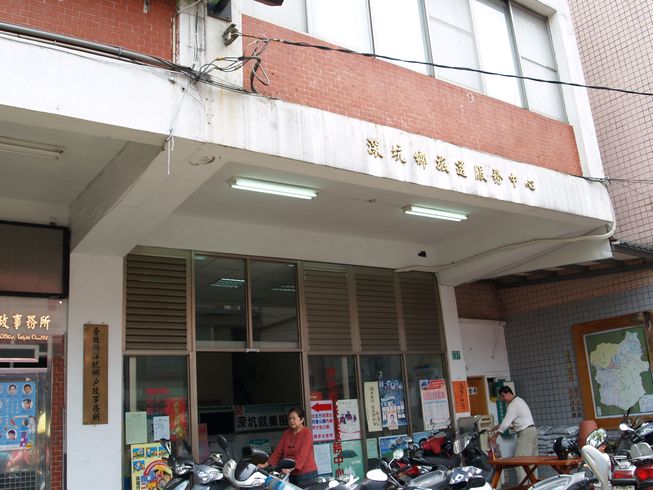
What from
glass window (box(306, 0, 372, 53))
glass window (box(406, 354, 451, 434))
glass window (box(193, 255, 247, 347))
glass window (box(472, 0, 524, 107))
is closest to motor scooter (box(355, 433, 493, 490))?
glass window (box(193, 255, 247, 347))

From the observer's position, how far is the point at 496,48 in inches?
392

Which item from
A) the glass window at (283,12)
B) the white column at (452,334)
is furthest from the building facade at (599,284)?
the glass window at (283,12)

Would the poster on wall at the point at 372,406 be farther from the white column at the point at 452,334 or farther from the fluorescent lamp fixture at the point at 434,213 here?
the fluorescent lamp fixture at the point at 434,213

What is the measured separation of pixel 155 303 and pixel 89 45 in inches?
143

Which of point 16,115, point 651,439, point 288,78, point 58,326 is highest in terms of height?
point 288,78

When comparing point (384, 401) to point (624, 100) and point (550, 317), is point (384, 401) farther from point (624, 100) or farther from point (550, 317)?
point (624, 100)

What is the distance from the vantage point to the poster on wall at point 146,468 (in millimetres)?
7625

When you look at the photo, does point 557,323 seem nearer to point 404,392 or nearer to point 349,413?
point 404,392

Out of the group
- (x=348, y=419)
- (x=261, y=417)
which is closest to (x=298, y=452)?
(x=348, y=419)

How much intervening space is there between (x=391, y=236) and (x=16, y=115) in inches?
260

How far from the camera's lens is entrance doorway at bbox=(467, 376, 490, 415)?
12.2 meters

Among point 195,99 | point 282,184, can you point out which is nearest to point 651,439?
point 282,184

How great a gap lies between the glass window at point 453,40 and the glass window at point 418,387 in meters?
4.41

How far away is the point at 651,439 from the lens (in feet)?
25.5
